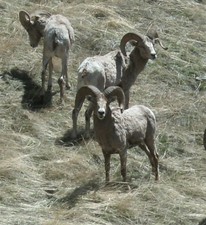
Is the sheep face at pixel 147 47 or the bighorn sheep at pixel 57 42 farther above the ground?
the sheep face at pixel 147 47

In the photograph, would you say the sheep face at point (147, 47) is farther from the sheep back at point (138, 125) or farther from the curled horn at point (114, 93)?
the curled horn at point (114, 93)

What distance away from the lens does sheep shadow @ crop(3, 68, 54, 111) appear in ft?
45.1

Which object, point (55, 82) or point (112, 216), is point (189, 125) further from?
point (112, 216)

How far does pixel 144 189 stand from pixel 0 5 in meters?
8.57

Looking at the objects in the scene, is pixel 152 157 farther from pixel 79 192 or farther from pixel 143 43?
pixel 143 43

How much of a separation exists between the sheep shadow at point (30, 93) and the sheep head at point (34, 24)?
78cm

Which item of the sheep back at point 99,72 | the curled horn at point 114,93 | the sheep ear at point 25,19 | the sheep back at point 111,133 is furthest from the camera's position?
the sheep ear at point 25,19

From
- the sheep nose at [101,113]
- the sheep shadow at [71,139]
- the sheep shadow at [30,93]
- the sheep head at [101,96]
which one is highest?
the sheep head at [101,96]

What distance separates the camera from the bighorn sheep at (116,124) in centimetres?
1014

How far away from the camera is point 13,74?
1474cm

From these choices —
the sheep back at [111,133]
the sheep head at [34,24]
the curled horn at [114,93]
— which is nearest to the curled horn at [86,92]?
the curled horn at [114,93]

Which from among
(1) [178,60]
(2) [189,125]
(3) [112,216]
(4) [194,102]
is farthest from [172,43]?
(3) [112,216]

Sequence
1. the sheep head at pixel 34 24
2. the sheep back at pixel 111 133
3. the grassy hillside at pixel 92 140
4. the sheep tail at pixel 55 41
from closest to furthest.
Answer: the grassy hillside at pixel 92 140, the sheep back at pixel 111 133, the sheep tail at pixel 55 41, the sheep head at pixel 34 24

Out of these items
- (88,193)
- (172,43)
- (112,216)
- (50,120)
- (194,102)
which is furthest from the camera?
(172,43)
